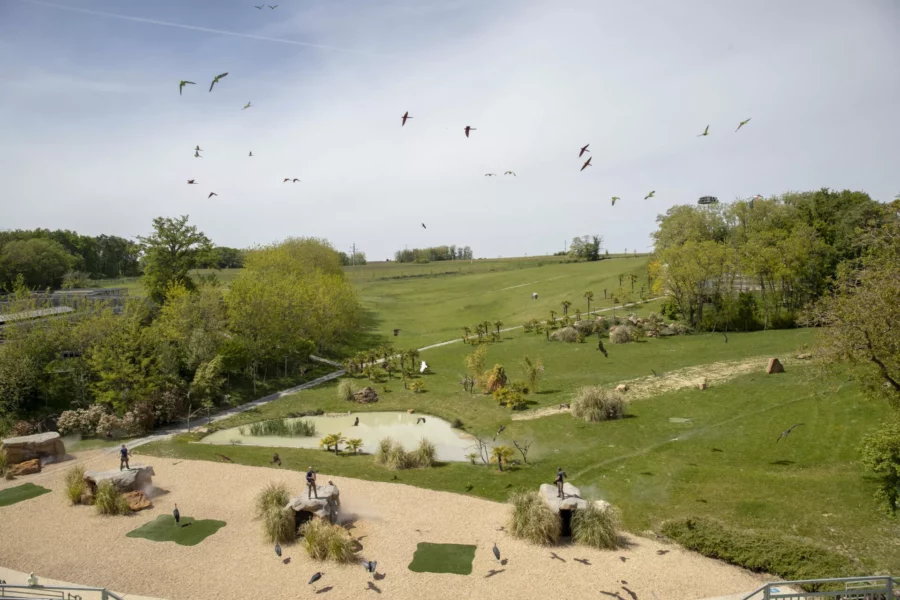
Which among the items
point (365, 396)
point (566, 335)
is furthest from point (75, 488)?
point (566, 335)

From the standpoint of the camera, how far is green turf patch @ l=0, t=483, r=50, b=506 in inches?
885

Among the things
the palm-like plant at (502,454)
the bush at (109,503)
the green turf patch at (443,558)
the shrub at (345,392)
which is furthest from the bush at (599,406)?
the bush at (109,503)

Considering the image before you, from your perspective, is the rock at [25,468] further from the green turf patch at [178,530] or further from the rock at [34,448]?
the green turf patch at [178,530]

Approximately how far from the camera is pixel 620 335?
49.5 meters

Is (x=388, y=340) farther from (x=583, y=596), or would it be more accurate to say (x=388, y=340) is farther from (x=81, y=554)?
(x=583, y=596)

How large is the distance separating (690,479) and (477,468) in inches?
366

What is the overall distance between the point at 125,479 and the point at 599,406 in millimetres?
23386

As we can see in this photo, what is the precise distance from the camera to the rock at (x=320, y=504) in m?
19.2

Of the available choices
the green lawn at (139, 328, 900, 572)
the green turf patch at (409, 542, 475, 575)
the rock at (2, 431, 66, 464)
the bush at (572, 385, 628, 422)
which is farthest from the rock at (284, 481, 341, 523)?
the rock at (2, 431, 66, 464)

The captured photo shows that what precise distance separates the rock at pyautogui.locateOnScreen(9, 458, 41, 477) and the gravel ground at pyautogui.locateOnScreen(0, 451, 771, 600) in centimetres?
390

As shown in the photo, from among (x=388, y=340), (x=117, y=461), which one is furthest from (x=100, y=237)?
(x=117, y=461)

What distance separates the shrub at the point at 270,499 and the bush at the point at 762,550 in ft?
45.4

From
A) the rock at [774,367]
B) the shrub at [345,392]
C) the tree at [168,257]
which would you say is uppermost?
the tree at [168,257]

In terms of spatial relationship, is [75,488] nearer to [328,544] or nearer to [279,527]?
[279,527]
